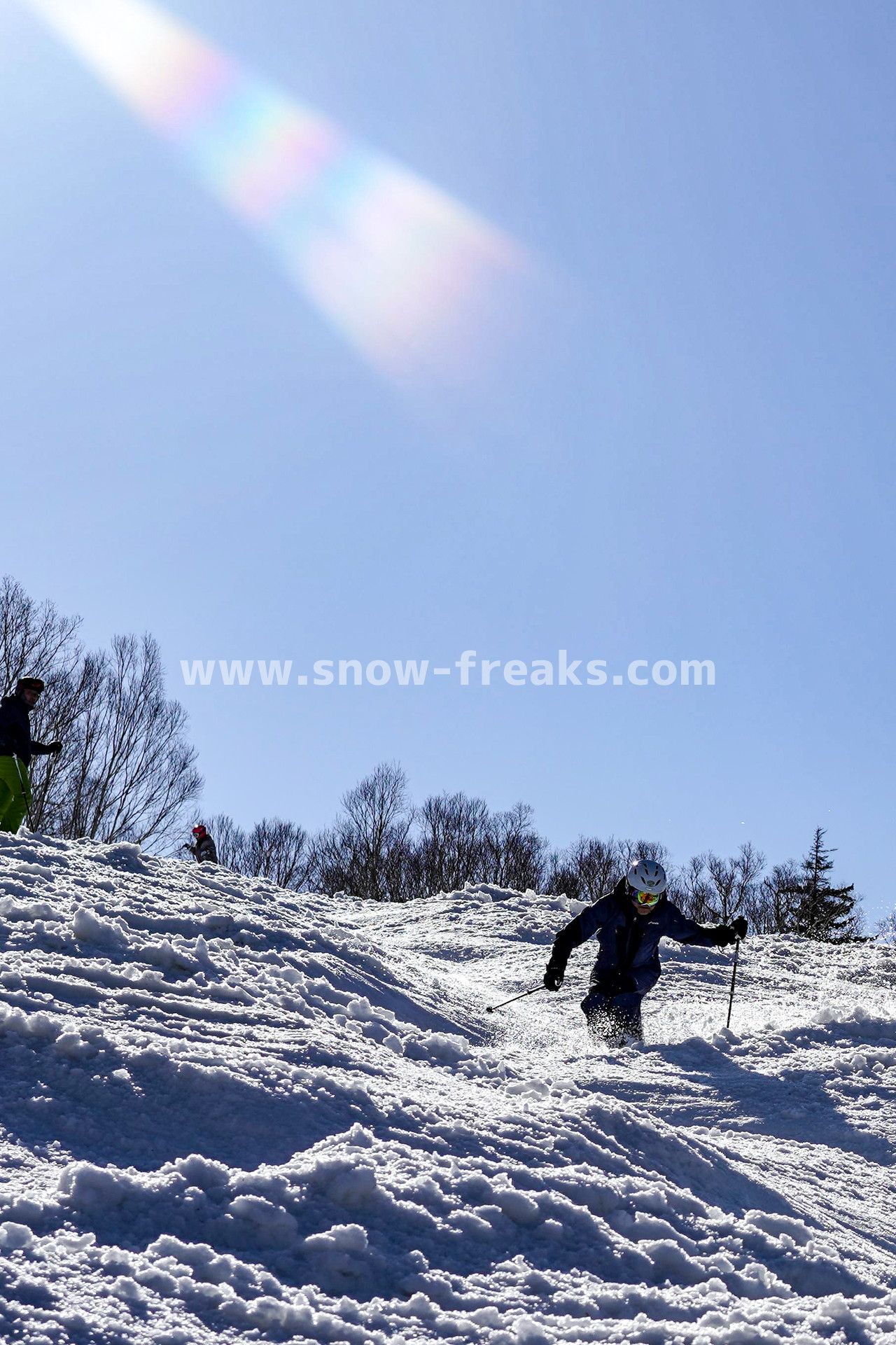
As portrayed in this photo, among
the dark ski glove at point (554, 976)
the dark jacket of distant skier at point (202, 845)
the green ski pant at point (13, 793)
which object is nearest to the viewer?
the dark ski glove at point (554, 976)

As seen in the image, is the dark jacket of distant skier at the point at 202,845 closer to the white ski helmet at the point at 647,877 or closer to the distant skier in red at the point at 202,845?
the distant skier in red at the point at 202,845

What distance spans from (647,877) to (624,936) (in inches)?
21.1

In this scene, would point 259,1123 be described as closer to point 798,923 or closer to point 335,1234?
point 335,1234

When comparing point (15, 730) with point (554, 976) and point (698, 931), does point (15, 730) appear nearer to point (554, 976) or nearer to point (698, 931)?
point (554, 976)

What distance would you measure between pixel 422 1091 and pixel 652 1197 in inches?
39.0

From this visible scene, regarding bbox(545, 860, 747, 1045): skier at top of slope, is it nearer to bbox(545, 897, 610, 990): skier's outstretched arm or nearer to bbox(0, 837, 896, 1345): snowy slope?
bbox(545, 897, 610, 990): skier's outstretched arm

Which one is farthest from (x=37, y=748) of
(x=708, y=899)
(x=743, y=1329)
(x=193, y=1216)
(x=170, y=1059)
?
(x=708, y=899)

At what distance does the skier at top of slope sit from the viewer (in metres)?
8.05

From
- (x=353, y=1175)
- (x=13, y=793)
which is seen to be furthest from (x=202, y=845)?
(x=353, y=1175)

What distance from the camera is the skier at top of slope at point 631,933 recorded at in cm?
805

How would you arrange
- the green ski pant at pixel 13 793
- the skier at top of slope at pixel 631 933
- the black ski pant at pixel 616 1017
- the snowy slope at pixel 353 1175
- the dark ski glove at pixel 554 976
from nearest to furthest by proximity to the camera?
the snowy slope at pixel 353 1175 → the black ski pant at pixel 616 1017 → the dark ski glove at pixel 554 976 → the skier at top of slope at pixel 631 933 → the green ski pant at pixel 13 793

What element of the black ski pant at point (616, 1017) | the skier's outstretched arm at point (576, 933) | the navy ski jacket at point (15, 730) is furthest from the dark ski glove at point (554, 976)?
the navy ski jacket at point (15, 730)

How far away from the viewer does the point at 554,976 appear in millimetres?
7941

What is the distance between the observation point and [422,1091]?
377 centimetres
